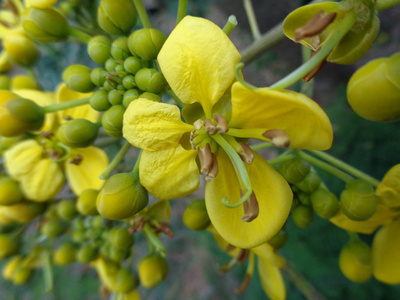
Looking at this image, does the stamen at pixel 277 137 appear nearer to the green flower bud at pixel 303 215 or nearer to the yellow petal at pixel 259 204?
the yellow petal at pixel 259 204

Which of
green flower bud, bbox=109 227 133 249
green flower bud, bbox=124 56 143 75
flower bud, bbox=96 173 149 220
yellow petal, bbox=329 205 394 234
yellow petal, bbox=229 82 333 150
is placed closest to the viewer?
yellow petal, bbox=229 82 333 150

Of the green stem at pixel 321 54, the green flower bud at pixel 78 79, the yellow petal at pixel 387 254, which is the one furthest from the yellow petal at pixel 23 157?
the yellow petal at pixel 387 254

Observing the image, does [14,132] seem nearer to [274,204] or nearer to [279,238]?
[274,204]

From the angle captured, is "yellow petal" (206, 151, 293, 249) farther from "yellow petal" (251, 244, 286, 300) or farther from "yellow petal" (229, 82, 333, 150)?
"yellow petal" (251, 244, 286, 300)

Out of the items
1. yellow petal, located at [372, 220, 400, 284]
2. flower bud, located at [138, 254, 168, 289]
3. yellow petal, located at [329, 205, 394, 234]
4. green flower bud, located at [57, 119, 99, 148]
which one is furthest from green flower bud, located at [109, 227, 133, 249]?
yellow petal, located at [372, 220, 400, 284]

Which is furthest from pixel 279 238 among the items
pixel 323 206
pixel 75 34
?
pixel 75 34

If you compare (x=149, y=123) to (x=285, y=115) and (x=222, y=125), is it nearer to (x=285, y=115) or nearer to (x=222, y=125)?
(x=222, y=125)
